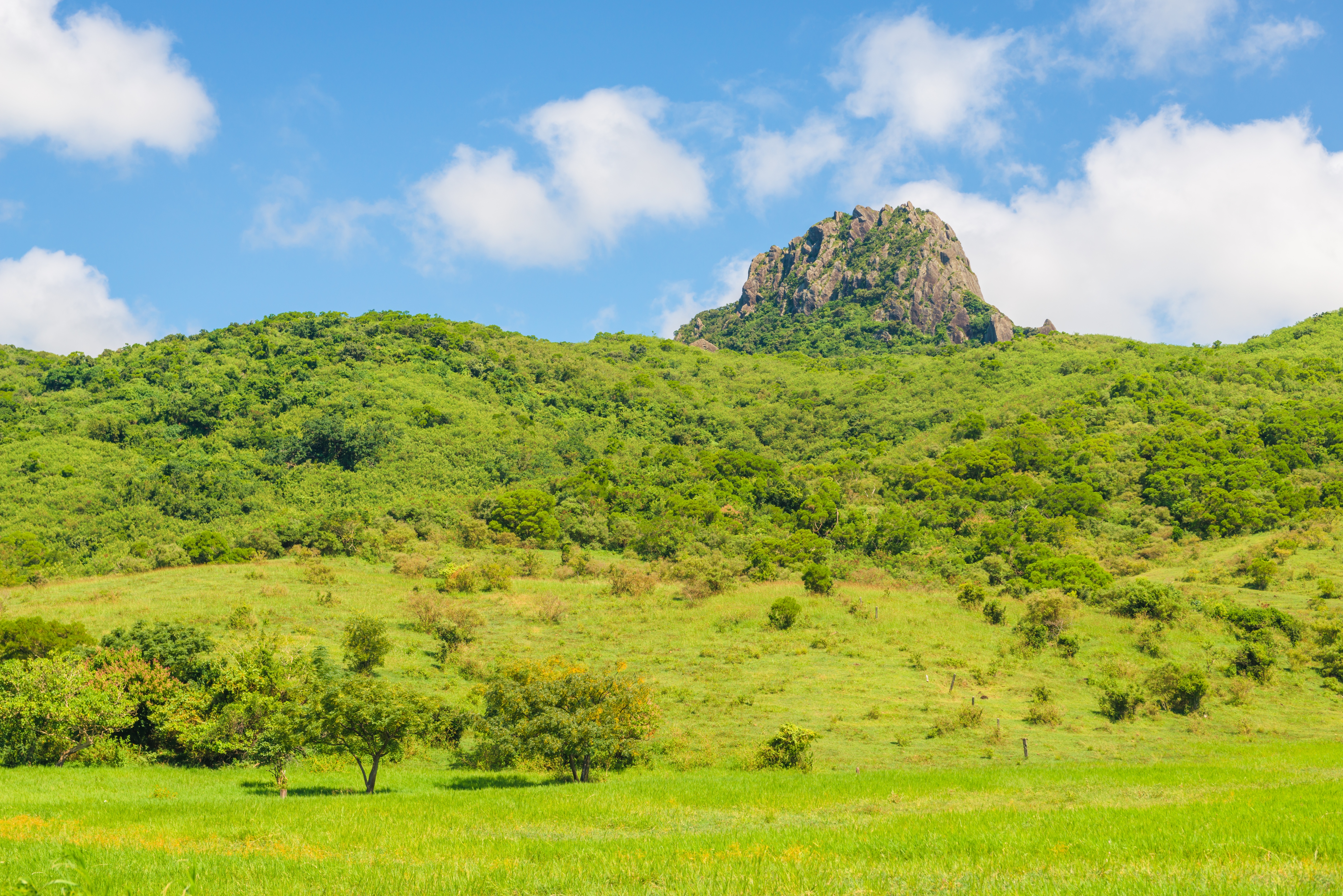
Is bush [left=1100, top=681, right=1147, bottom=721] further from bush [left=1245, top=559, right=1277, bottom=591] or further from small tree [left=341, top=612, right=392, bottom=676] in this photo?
small tree [left=341, top=612, right=392, bottom=676]

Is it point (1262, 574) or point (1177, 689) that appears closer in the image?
point (1177, 689)

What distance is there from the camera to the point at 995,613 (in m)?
52.3

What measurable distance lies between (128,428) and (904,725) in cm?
9824

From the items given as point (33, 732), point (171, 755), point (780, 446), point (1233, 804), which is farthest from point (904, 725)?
point (780, 446)

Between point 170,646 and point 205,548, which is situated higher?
point 205,548

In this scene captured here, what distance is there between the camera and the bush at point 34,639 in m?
32.7

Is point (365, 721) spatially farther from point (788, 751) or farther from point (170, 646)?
point (788, 751)

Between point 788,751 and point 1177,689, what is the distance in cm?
2161

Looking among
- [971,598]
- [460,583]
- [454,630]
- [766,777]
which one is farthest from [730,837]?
[460,583]

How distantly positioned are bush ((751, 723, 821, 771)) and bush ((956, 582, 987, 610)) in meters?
31.9

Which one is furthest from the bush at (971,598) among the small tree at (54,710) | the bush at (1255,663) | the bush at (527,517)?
the small tree at (54,710)

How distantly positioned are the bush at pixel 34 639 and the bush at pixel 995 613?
2019 inches

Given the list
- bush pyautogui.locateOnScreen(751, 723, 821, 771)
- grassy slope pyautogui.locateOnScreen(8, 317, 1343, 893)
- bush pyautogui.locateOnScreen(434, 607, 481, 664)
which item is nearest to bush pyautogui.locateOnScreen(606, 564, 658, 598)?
grassy slope pyautogui.locateOnScreen(8, 317, 1343, 893)

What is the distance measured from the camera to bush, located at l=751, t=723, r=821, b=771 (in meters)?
28.2
